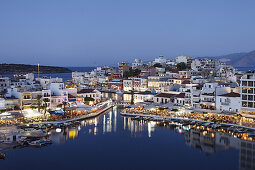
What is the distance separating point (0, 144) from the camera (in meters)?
20.0

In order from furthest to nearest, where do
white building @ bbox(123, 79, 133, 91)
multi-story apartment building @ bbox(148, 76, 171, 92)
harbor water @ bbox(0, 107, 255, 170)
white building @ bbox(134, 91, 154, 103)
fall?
white building @ bbox(123, 79, 133, 91) → multi-story apartment building @ bbox(148, 76, 171, 92) → white building @ bbox(134, 91, 154, 103) → harbor water @ bbox(0, 107, 255, 170)

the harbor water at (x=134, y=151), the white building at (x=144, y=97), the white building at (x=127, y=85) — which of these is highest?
the white building at (x=127, y=85)

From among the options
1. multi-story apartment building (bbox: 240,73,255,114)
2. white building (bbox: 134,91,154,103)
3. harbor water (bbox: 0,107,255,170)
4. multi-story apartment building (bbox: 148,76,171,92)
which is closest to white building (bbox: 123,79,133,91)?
multi-story apartment building (bbox: 148,76,171,92)

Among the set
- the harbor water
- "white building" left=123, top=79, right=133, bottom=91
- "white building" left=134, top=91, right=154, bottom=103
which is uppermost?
→ "white building" left=123, top=79, right=133, bottom=91

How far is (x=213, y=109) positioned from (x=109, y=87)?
110ft

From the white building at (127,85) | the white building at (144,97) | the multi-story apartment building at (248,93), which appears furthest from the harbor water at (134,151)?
the white building at (127,85)

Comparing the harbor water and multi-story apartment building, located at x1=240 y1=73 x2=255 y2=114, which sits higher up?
multi-story apartment building, located at x1=240 y1=73 x2=255 y2=114

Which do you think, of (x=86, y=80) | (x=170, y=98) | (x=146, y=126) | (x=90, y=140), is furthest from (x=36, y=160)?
(x=86, y=80)

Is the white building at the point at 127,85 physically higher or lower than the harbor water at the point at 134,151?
higher

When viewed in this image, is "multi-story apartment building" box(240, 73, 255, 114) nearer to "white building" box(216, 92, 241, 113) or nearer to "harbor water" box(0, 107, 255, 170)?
"white building" box(216, 92, 241, 113)

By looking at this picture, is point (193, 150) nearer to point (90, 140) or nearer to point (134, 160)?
A: point (134, 160)

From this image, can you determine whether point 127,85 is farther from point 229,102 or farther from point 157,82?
point 229,102

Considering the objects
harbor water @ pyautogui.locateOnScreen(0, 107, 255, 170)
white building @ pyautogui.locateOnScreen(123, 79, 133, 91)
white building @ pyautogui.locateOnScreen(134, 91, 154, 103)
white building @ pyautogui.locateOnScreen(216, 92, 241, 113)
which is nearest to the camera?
harbor water @ pyautogui.locateOnScreen(0, 107, 255, 170)

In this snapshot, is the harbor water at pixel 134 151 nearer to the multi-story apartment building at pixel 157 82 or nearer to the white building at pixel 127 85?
the multi-story apartment building at pixel 157 82
